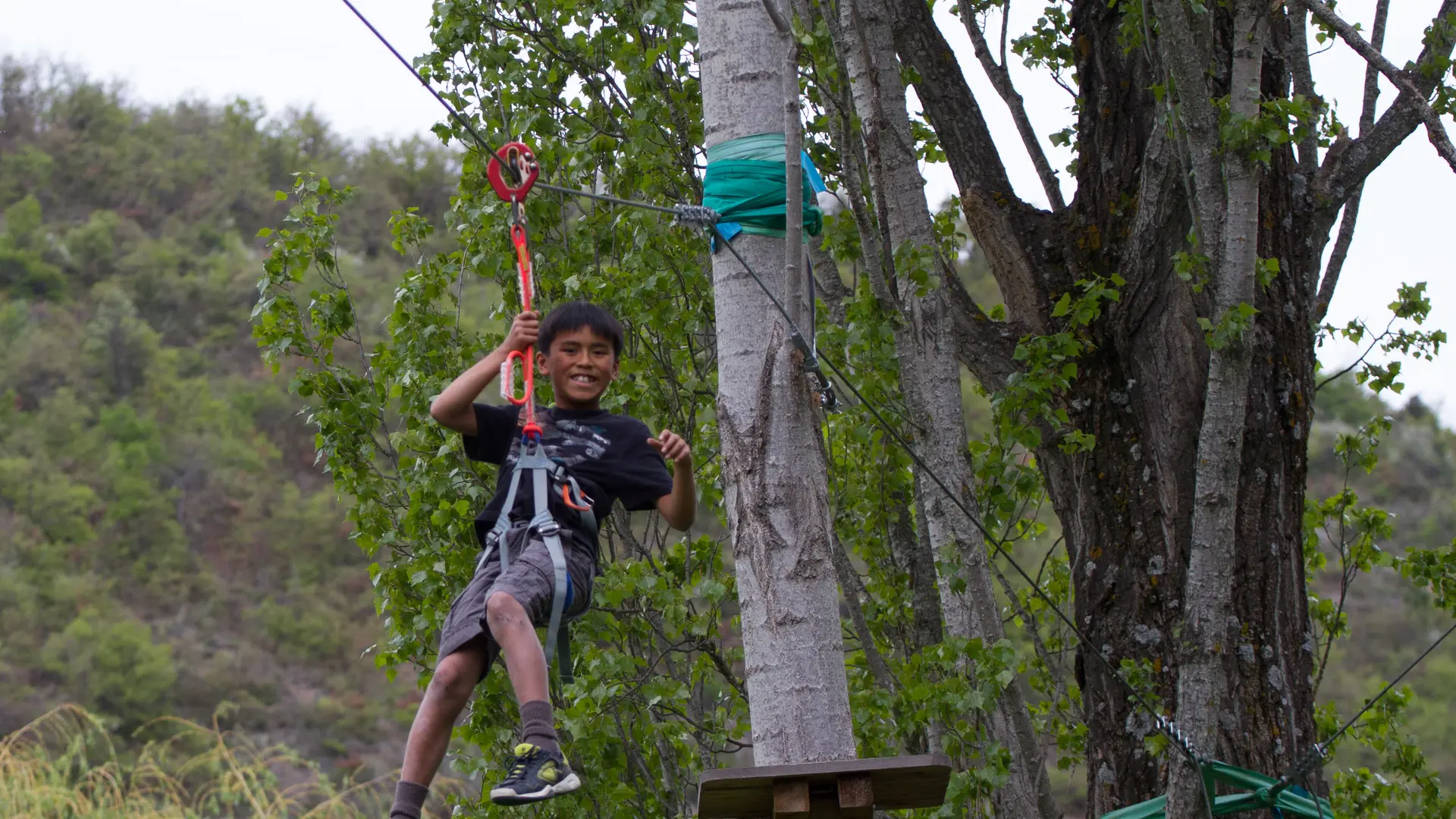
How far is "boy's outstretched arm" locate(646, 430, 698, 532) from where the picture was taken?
312cm

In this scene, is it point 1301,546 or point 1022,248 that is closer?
point 1301,546

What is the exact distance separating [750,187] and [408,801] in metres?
1.43

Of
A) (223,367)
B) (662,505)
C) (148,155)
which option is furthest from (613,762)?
(148,155)

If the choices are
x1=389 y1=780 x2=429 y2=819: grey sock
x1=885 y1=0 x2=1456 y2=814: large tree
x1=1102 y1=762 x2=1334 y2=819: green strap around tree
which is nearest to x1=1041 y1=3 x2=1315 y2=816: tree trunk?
x1=885 y1=0 x2=1456 y2=814: large tree

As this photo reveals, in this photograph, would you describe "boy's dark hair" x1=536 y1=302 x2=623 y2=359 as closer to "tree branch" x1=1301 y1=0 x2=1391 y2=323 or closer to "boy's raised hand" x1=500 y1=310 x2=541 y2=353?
"boy's raised hand" x1=500 y1=310 x2=541 y2=353

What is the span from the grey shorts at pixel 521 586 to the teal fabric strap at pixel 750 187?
0.76 m

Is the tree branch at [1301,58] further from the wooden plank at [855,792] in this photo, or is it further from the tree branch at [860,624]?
the wooden plank at [855,792]

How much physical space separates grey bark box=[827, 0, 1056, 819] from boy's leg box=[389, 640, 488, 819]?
5.43ft

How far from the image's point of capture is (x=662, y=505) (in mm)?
3320

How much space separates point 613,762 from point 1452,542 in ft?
10.7

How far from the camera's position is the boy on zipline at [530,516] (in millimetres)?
2838

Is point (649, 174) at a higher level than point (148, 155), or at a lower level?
lower

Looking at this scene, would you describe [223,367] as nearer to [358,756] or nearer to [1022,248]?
[358,756]

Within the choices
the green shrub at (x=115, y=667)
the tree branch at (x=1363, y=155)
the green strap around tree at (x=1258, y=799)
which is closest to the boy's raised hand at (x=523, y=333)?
the green strap around tree at (x=1258, y=799)
